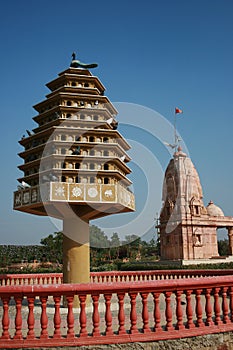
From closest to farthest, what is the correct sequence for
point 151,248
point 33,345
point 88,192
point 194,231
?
point 33,345, point 88,192, point 194,231, point 151,248

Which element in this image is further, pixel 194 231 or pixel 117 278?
pixel 194 231

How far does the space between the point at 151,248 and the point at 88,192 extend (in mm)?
99416

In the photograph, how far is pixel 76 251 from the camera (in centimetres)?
1477

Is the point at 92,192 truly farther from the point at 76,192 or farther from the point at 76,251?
the point at 76,251

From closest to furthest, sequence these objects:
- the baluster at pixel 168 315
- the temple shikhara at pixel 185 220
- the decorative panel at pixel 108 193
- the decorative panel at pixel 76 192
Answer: the baluster at pixel 168 315 → the decorative panel at pixel 76 192 → the decorative panel at pixel 108 193 → the temple shikhara at pixel 185 220

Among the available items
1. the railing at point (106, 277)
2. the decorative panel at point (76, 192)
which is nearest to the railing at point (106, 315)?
the decorative panel at point (76, 192)

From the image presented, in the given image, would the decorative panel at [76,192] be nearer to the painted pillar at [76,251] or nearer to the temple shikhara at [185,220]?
the painted pillar at [76,251]

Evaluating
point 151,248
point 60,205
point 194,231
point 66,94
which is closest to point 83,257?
point 60,205

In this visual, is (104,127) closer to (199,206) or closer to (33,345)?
(33,345)

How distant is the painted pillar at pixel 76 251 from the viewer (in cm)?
1468

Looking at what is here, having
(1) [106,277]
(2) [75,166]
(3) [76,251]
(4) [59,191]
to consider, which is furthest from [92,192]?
(1) [106,277]

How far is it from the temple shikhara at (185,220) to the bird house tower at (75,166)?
117 feet

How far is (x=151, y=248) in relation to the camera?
11038cm

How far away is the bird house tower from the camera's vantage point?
14.0 meters
